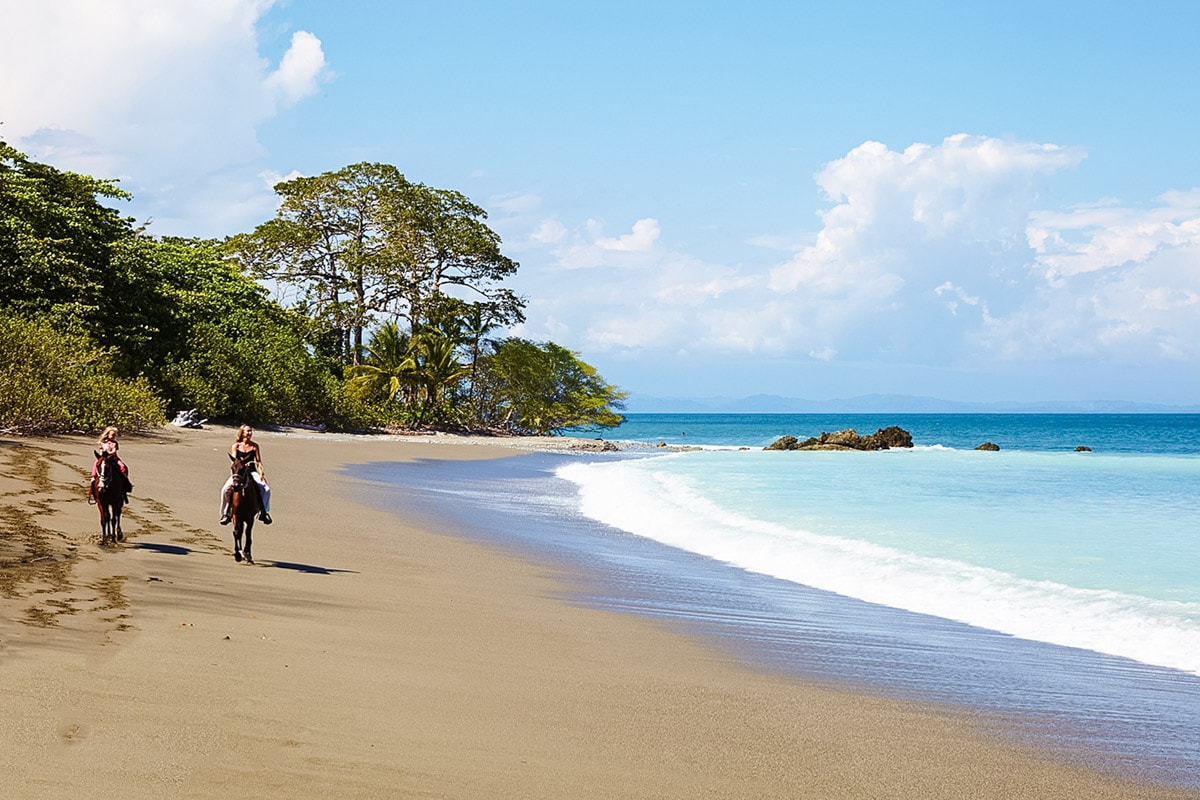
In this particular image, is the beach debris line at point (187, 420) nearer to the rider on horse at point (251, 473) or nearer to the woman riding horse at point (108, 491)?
the woman riding horse at point (108, 491)

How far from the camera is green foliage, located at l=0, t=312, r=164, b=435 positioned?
2136 centimetres

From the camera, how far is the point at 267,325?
1700 inches

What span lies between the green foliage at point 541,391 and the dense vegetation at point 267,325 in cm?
10

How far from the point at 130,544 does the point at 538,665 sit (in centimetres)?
552

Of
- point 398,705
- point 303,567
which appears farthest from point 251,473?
point 398,705

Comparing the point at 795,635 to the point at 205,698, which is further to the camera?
the point at 795,635

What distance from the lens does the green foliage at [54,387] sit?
2136 centimetres

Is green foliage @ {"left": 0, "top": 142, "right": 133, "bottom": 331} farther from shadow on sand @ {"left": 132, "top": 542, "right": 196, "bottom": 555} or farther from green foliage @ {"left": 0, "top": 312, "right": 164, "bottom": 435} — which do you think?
shadow on sand @ {"left": 132, "top": 542, "right": 196, "bottom": 555}

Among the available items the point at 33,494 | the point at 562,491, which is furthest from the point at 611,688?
the point at 562,491

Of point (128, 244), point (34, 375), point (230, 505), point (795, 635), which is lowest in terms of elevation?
point (795, 635)

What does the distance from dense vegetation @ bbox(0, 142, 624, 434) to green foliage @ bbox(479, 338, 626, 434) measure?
0.10 m

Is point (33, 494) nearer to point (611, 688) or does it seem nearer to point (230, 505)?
point (230, 505)

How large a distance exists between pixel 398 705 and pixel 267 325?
40.0m

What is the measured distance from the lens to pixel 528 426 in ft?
202
